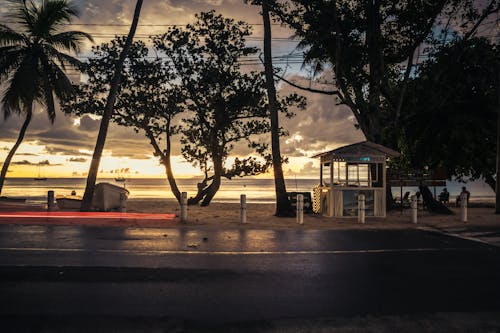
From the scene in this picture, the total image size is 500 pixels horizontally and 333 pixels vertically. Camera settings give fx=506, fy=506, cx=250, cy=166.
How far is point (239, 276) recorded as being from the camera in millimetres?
8484

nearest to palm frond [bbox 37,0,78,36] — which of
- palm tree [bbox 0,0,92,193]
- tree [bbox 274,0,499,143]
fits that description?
palm tree [bbox 0,0,92,193]

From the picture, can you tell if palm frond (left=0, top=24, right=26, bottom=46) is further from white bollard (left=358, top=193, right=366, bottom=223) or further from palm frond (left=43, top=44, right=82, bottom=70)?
white bollard (left=358, top=193, right=366, bottom=223)

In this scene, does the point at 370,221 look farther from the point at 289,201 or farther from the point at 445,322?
the point at 445,322

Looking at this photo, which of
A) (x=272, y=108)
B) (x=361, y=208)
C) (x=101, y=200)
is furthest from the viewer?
(x=101, y=200)

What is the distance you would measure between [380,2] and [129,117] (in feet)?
51.1

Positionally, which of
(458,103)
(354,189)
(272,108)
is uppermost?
(458,103)

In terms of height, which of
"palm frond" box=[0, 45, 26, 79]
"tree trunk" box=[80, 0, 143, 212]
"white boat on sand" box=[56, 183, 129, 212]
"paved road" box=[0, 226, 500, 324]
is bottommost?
"paved road" box=[0, 226, 500, 324]

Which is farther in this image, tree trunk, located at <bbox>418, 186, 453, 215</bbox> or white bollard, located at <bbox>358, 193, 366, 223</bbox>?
tree trunk, located at <bbox>418, 186, 453, 215</bbox>

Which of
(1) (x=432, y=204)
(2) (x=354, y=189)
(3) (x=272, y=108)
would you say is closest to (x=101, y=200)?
(3) (x=272, y=108)

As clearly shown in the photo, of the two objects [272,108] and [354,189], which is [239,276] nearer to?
[354,189]

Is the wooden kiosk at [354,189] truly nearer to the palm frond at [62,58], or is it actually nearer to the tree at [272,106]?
the tree at [272,106]

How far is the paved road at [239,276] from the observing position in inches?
255

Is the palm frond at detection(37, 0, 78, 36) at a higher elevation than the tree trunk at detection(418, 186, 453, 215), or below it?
higher

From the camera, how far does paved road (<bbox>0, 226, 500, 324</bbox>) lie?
6.48 meters
